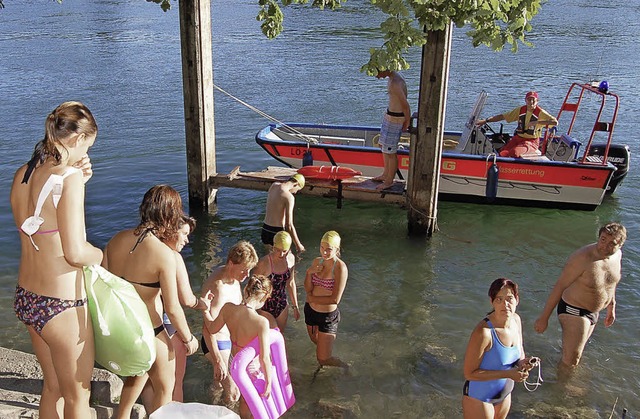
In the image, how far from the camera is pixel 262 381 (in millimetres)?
4824

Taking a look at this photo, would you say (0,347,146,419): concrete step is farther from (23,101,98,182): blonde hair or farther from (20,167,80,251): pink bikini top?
(23,101,98,182): blonde hair

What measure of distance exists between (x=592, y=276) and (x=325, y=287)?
2339 mm

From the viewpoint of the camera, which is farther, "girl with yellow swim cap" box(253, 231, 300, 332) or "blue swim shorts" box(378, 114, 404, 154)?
"blue swim shorts" box(378, 114, 404, 154)

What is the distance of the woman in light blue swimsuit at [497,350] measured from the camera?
4.48 m

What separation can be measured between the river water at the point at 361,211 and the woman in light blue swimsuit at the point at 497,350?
149 cm

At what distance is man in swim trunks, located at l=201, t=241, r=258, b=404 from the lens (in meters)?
5.12

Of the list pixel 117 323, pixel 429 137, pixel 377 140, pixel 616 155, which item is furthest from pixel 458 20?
pixel 616 155

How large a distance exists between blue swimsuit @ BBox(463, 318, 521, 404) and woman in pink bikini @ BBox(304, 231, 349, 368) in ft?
5.21

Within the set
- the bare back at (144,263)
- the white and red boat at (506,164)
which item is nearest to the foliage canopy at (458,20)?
the bare back at (144,263)

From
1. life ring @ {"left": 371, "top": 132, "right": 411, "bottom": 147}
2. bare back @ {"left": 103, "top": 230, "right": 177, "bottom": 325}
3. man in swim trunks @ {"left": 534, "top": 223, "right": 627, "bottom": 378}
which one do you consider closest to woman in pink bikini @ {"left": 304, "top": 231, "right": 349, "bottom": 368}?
man in swim trunks @ {"left": 534, "top": 223, "right": 627, "bottom": 378}

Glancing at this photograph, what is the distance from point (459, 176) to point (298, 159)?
2.76 metres

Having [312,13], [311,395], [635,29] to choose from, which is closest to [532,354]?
[311,395]

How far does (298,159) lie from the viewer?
11.6 meters

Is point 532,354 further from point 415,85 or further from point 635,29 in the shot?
point 635,29
